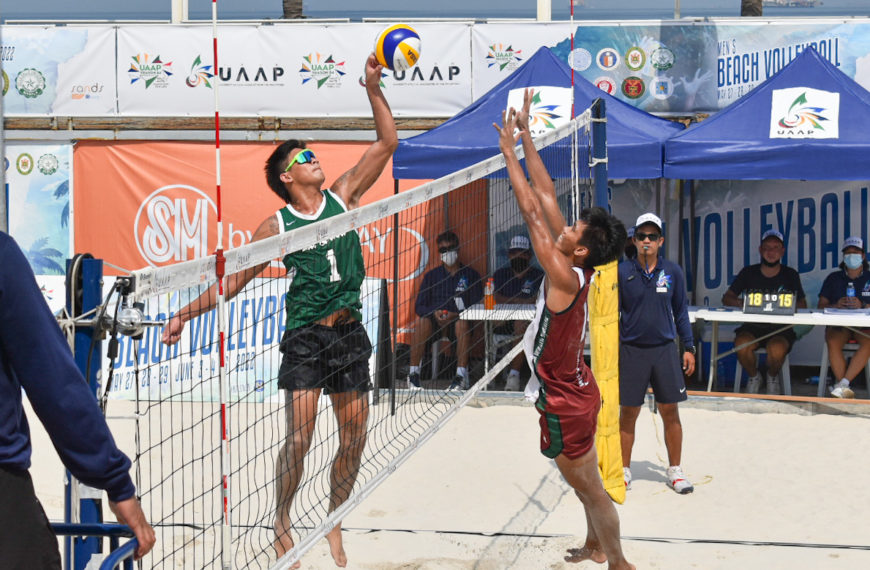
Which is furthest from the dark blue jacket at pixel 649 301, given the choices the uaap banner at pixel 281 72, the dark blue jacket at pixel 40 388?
the dark blue jacket at pixel 40 388

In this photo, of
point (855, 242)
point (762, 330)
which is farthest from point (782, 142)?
point (762, 330)

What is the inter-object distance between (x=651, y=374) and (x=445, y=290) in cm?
338

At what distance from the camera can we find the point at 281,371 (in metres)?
4.49

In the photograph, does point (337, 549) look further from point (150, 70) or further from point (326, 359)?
point (150, 70)

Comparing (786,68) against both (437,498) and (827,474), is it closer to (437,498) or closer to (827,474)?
(827,474)

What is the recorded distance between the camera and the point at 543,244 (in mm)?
4391

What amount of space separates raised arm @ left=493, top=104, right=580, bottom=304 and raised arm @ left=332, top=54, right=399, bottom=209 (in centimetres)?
56

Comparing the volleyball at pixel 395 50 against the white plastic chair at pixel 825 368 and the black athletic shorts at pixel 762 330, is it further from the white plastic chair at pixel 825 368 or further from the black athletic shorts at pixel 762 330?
the white plastic chair at pixel 825 368

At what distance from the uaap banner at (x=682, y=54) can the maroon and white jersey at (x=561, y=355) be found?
19.6 ft

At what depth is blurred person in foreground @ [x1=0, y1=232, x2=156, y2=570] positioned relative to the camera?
85.4 inches

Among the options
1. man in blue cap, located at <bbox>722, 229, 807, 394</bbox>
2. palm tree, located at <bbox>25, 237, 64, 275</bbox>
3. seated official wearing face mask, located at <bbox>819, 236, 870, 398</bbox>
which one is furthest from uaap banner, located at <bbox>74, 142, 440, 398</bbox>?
seated official wearing face mask, located at <bbox>819, 236, 870, 398</bbox>

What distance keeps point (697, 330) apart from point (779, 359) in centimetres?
85

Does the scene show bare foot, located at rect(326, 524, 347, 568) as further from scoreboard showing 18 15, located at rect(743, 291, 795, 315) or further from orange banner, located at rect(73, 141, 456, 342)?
orange banner, located at rect(73, 141, 456, 342)

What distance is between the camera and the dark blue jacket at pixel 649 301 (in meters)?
6.50
